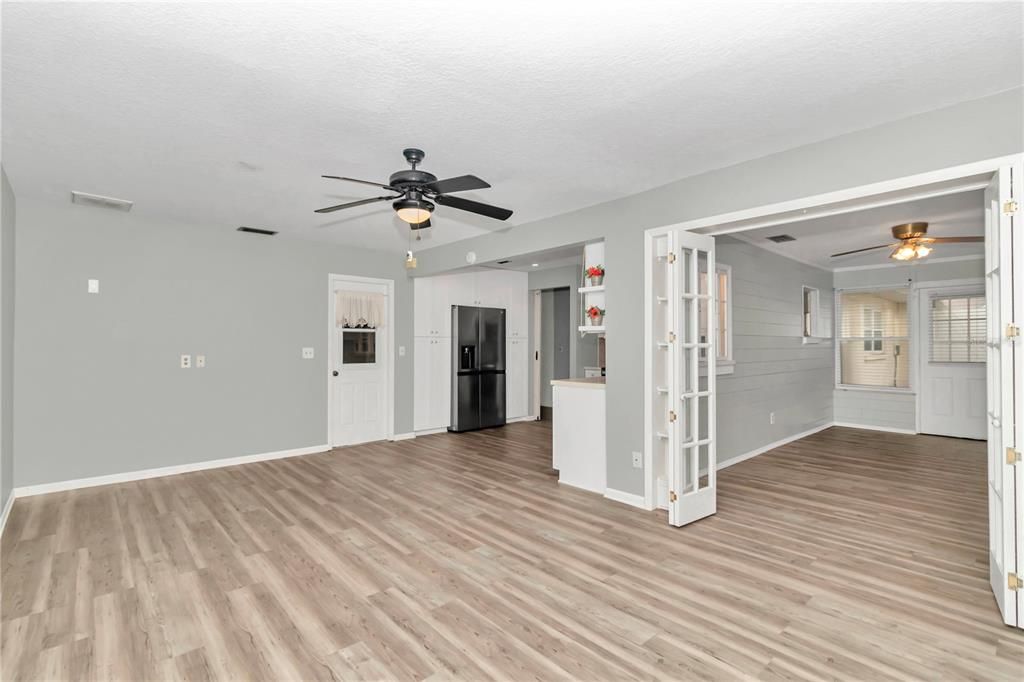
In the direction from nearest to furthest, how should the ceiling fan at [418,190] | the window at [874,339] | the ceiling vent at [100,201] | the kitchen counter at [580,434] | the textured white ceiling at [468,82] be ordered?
1. the textured white ceiling at [468,82]
2. the ceiling fan at [418,190]
3. the ceiling vent at [100,201]
4. the kitchen counter at [580,434]
5. the window at [874,339]

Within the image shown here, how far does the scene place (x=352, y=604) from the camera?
263cm

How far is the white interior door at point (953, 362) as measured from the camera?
6996 millimetres

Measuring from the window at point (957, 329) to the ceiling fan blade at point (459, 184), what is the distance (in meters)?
7.79

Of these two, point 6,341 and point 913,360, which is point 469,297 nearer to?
point 6,341

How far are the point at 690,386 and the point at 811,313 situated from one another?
15.7 ft

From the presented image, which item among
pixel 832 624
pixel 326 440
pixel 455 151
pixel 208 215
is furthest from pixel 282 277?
pixel 832 624

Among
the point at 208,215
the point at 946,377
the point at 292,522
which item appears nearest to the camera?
the point at 292,522

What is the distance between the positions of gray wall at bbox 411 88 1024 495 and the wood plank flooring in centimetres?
97

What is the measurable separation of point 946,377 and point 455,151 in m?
7.96

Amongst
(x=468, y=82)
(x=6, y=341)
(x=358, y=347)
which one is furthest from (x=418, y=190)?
(x=358, y=347)

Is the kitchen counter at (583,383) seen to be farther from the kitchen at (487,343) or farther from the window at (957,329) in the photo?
the window at (957,329)

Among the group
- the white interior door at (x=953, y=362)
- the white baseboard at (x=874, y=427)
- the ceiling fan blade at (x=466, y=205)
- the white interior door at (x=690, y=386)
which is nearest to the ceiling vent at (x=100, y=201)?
the ceiling fan blade at (x=466, y=205)

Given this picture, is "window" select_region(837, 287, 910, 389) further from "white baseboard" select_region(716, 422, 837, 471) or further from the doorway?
the doorway

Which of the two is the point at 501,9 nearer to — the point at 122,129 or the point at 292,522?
the point at 122,129
